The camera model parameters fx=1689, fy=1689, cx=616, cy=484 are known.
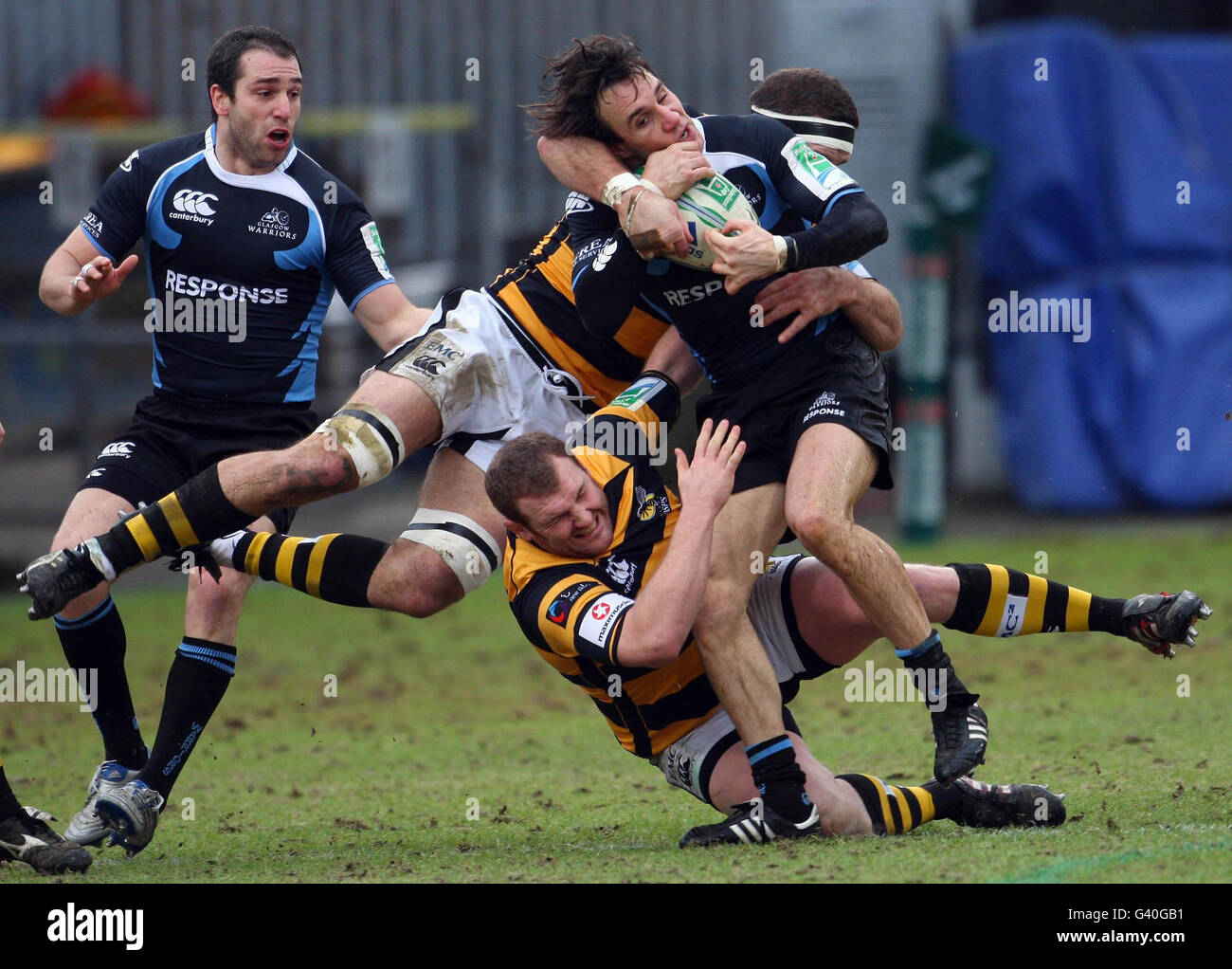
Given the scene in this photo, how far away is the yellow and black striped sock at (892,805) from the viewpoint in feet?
18.4

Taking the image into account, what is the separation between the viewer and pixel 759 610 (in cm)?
593

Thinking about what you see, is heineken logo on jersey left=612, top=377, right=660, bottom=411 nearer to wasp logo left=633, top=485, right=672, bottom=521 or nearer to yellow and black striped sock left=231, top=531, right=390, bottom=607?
wasp logo left=633, top=485, right=672, bottom=521

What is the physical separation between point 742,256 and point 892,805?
1.89m

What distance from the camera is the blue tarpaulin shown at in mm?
16062

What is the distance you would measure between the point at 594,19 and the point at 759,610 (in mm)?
12391

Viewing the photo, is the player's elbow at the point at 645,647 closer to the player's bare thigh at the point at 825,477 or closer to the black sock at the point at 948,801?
the player's bare thigh at the point at 825,477

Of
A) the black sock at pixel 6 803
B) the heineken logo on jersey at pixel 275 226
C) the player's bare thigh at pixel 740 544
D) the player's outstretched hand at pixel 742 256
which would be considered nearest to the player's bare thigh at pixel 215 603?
the black sock at pixel 6 803

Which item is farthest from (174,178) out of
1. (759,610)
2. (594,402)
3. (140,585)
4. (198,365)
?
(140,585)

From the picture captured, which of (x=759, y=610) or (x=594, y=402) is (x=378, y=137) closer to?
(x=594, y=402)

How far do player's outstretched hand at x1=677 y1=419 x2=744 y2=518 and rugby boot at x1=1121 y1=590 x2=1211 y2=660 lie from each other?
5.10 feet

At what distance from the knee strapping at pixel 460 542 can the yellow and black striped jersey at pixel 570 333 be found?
0.70m

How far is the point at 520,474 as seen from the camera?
5352 millimetres
